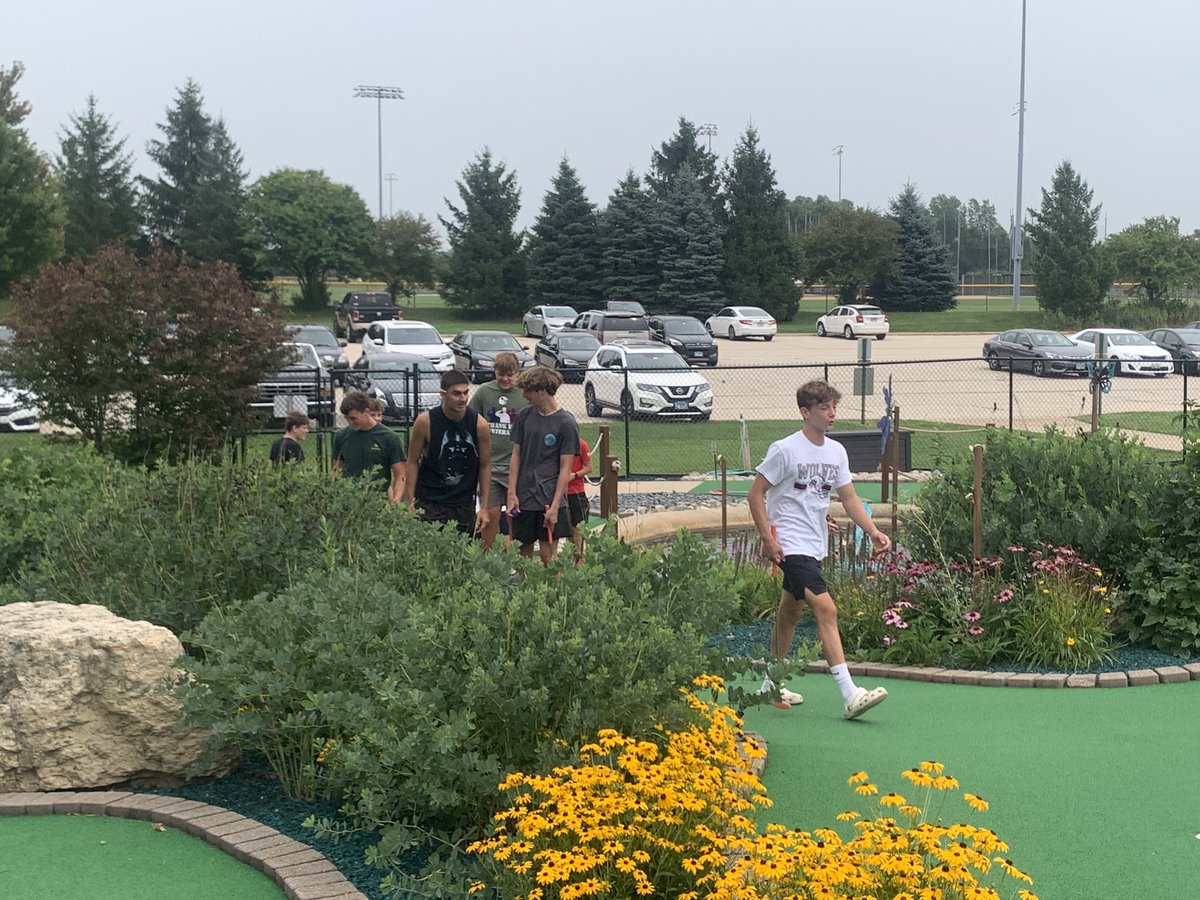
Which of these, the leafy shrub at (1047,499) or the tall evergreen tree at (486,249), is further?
the tall evergreen tree at (486,249)

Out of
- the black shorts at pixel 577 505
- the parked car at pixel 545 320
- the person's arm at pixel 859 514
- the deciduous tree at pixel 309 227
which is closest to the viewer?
the person's arm at pixel 859 514

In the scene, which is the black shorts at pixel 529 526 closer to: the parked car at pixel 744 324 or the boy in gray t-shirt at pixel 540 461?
the boy in gray t-shirt at pixel 540 461

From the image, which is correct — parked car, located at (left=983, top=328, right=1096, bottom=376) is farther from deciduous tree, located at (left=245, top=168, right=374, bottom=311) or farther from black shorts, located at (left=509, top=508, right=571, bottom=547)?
deciduous tree, located at (left=245, top=168, right=374, bottom=311)

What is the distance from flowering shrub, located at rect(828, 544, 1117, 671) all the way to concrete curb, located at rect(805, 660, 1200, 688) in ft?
0.75

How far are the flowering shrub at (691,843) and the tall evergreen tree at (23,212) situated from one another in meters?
54.2

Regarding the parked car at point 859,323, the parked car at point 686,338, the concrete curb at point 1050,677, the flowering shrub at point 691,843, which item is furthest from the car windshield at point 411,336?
the flowering shrub at point 691,843

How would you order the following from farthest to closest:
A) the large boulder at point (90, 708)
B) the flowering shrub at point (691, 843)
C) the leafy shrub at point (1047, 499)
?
the leafy shrub at point (1047, 499), the large boulder at point (90, 708), the flowering shrub at point (691, 843)

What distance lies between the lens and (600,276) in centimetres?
6494

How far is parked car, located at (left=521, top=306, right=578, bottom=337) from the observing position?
174 ft

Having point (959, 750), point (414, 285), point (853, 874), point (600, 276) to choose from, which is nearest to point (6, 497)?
point (959, 750)

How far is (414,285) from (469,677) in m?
70.8

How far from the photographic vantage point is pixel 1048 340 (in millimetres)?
38906

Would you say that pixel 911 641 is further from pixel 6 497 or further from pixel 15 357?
pixel 15 357

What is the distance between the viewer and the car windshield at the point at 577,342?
3825cm
